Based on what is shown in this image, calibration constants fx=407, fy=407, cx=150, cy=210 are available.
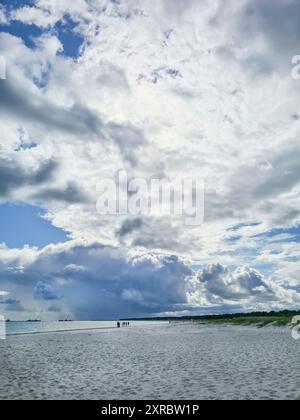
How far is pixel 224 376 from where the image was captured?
3089cm

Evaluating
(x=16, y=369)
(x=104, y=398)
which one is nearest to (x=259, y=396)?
(x=104, y=398)

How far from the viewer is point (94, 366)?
39562 mm

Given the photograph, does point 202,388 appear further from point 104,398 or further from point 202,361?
point 202,361

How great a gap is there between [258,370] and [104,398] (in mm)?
15153

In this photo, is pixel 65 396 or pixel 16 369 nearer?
pixel 65 396

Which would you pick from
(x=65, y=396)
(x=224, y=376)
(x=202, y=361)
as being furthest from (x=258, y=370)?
(x=65, y=396)

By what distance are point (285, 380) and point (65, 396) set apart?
14.9 metres

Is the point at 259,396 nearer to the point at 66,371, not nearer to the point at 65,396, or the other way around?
the point at 65,396

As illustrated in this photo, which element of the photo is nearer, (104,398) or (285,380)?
(104,398)
